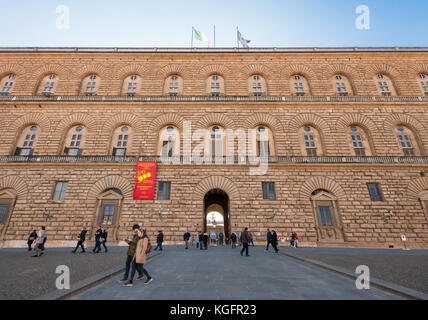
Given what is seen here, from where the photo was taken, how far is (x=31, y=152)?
54.5 feet

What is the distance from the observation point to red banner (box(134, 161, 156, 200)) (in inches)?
591

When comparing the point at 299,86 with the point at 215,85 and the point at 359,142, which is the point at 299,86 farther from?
the point at 215,85

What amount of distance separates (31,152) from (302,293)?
70.9 ft

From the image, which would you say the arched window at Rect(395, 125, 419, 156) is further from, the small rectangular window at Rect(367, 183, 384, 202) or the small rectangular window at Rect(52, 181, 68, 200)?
the small rectangular window at Rect(52, 181, 68, 200)

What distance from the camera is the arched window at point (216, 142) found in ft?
54.7

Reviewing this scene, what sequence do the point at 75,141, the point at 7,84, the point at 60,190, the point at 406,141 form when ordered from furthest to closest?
1. the point at 7,84
2. the point at 75,141
3. the point at 406,141
4. the point at 60,190

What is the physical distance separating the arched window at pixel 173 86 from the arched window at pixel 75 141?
834 cm

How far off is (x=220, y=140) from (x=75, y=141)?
12616 millimetres

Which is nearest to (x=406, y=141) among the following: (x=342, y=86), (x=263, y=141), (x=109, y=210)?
(x=342, y=86)

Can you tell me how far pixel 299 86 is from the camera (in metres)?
19.4

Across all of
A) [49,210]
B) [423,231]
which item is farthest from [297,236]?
[49,210]

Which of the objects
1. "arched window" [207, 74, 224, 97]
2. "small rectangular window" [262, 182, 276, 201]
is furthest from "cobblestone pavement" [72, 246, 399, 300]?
"arched window" [207, 74, 224, 97]

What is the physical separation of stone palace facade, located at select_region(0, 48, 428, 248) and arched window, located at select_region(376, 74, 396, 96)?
0.14 meters

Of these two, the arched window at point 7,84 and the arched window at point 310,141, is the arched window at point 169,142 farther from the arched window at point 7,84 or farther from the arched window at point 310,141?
the arched window at point 7,84
